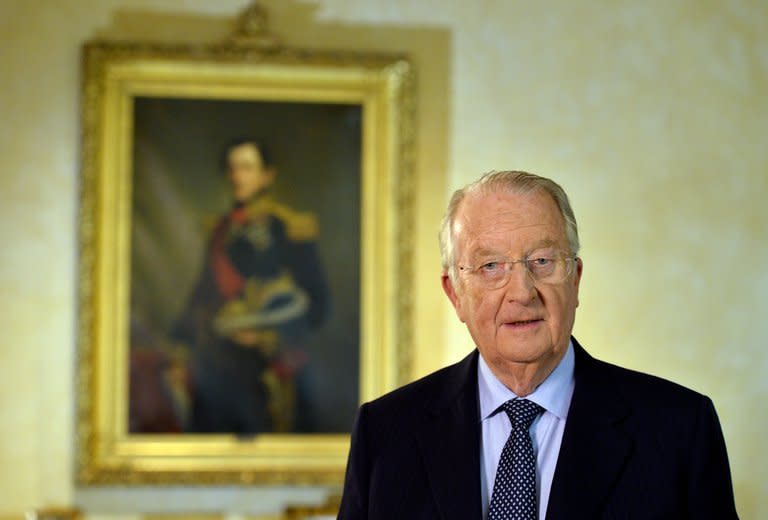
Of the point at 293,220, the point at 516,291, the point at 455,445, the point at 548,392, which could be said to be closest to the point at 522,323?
the point at 516,291

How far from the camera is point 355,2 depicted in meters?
4.65

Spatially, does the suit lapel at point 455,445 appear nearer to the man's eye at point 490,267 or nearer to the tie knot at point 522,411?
the tie knot at point 522,411

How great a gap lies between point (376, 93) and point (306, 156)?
14.8 inches

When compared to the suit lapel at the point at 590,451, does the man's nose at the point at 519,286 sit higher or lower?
higher

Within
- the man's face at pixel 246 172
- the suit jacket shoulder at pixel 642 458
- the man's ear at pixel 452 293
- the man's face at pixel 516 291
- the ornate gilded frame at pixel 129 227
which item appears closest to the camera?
the suit jacket shoulder at pixel 642 458

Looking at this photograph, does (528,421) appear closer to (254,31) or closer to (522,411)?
(522,411)

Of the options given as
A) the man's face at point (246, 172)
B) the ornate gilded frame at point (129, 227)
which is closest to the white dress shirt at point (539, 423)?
the ornate gilded frame at point (129, 227)

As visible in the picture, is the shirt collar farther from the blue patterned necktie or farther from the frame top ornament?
the frame top ornament

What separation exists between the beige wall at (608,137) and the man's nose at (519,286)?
2.44 m

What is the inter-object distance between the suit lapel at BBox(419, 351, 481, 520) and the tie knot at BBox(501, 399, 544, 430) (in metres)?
0.07

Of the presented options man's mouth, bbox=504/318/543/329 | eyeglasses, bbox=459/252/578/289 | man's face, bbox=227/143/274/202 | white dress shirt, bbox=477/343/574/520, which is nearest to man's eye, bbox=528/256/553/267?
eyeglasses, bbox=459/252/578/289

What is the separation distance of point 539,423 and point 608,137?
2.66 metres

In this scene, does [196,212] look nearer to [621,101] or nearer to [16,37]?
[16,37]

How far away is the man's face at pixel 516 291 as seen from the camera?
2.19 metres
